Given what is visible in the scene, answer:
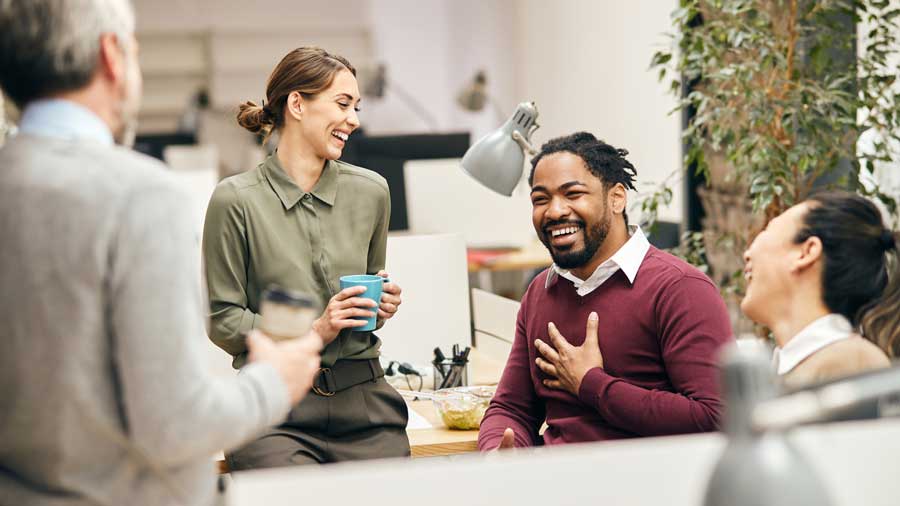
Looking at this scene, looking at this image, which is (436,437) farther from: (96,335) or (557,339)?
(96,335)

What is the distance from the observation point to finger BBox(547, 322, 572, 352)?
2.14 meters

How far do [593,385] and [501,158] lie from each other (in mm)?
775

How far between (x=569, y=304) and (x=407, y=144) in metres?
3.67

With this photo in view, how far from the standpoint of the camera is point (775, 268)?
1834 mm

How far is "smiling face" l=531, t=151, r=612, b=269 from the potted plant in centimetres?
96

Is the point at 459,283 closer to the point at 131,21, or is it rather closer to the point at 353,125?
the point at 353,125

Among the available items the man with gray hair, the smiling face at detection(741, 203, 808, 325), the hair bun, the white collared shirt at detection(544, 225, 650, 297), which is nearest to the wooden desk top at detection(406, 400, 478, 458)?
the white collared shirt at detection(544, 225, 650, 297)

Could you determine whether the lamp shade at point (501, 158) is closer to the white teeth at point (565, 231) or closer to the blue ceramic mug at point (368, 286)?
the white teeth at point (565, 231)

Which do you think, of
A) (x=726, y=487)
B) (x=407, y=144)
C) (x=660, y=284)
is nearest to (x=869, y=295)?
(x=660, y=284)

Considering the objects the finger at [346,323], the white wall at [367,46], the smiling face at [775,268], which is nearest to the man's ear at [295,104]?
the finger at [346,323]

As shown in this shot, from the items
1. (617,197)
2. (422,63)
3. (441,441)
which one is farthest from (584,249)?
(422,63)

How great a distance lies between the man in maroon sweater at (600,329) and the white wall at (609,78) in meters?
1.73

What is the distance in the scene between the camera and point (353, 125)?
2469 millimetres

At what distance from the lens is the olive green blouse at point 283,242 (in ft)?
7.50
